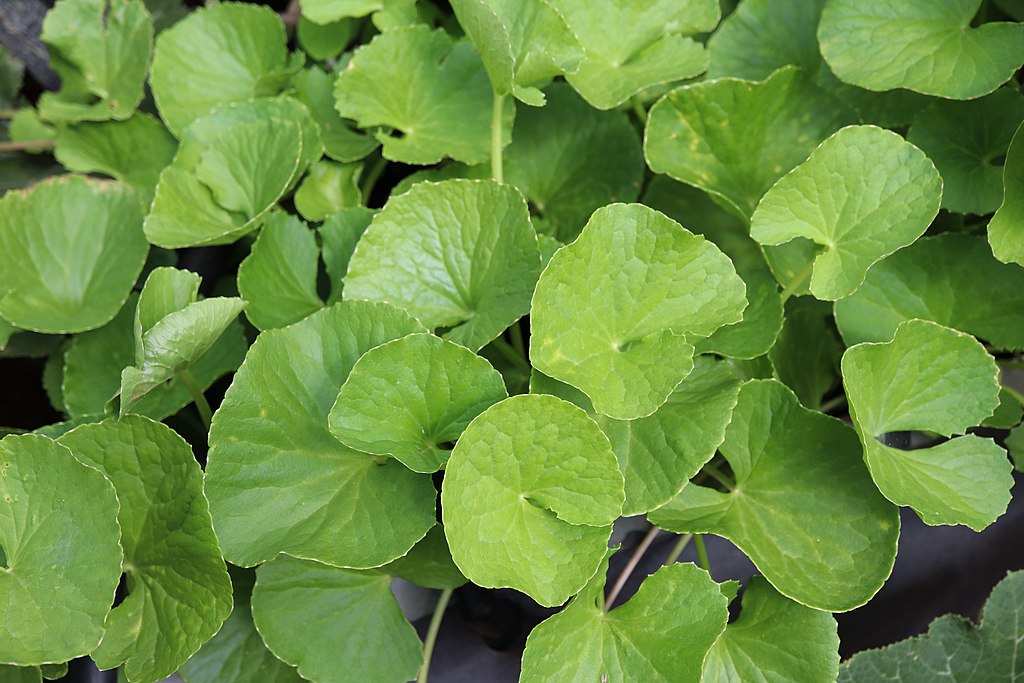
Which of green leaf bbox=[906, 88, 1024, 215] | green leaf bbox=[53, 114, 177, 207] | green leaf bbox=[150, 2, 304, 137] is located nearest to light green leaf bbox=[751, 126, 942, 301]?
green leaf bbox=[906, 88, 1024, 215]

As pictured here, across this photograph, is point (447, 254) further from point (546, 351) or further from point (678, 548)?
point (678, 548)

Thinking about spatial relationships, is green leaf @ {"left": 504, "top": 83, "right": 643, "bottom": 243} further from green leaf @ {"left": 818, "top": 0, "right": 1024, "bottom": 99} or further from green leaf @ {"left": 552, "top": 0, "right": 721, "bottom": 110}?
green leaf @ {"left": 818, "top": 0, "right": 1024, "bottom": 99}

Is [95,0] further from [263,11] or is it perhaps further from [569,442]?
[569,442]

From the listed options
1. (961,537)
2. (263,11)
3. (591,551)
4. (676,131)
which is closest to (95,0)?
(263,11)

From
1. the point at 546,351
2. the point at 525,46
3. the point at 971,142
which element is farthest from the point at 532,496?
the point at 971,142

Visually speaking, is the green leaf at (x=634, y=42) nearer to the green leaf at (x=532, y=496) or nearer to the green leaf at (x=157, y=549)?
the green leaf at (x=532, y=496)

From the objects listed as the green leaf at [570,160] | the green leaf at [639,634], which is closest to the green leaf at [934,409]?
the green leaf at [639,634]
